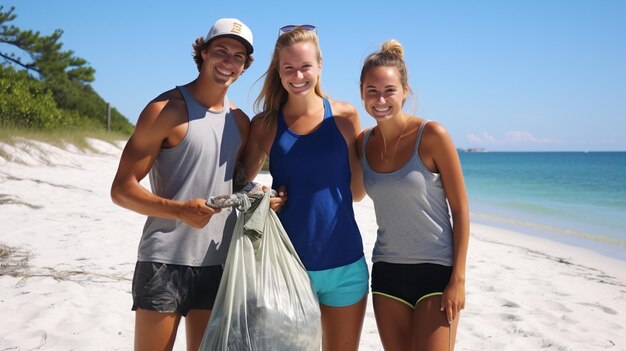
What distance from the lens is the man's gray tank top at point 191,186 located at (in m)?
2.38

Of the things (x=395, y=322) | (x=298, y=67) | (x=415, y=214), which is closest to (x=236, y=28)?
(x=298, y=67)

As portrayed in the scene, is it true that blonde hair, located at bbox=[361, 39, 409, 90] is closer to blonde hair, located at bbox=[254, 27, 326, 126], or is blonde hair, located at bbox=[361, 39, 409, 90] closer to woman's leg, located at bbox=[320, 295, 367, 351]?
blonde hair, located at bbox=[254, 27, 326, 126]

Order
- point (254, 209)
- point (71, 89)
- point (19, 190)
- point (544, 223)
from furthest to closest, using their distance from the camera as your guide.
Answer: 1. point (71, 89)
2. point (544, 223)
3. point (19, 190)
4. point (254, 209)

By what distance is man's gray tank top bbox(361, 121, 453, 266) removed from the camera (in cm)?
243

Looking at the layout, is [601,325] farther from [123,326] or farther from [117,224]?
[117,224]

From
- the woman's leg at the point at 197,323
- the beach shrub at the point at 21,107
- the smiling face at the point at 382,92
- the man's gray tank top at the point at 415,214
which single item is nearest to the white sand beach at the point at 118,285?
the woman's leg at the point at 197,323

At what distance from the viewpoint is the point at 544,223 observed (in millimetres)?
13102

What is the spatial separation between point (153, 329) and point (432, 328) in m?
1.24

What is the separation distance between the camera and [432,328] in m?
2.36

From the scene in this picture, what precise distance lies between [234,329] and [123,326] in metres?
2.13

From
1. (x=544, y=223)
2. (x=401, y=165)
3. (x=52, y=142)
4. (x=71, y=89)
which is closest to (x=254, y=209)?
(x=401, y=165)

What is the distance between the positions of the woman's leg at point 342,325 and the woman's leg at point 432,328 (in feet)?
0.95

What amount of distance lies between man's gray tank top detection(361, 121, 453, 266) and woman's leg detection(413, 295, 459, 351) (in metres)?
0.20

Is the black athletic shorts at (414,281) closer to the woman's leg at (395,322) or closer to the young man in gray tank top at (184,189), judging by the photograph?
the woman's leg at (395,322)
